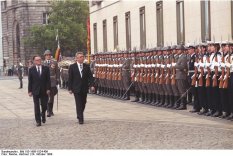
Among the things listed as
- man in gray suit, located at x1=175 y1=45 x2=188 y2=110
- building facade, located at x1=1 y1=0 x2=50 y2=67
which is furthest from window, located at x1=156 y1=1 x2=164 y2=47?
building facade, located at x1=1 y1=0 x2=50 y2=67

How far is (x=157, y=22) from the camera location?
1144 inches

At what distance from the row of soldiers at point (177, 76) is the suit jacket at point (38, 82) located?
408 centimetres

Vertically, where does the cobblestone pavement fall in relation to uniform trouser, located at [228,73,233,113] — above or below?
below

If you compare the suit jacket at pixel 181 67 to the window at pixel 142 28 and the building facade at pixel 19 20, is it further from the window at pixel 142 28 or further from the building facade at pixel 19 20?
the building facade at pixel 19 20

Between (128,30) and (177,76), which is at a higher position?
(128,30)

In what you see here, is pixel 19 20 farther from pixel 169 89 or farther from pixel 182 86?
pixel 182 86

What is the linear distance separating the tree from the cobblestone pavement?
55.8 metres

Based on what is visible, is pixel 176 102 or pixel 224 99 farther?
pixel 176 102

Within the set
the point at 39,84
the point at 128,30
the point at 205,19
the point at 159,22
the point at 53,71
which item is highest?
the point at 159,22

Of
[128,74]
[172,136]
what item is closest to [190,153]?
[172,136]

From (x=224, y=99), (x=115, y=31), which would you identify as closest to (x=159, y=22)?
(x=115, y=31)

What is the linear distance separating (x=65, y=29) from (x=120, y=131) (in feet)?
202

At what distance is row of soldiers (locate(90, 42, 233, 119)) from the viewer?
15.1 m

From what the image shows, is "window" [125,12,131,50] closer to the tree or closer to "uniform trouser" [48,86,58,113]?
"uniform trouser" [48,86,58,113]
